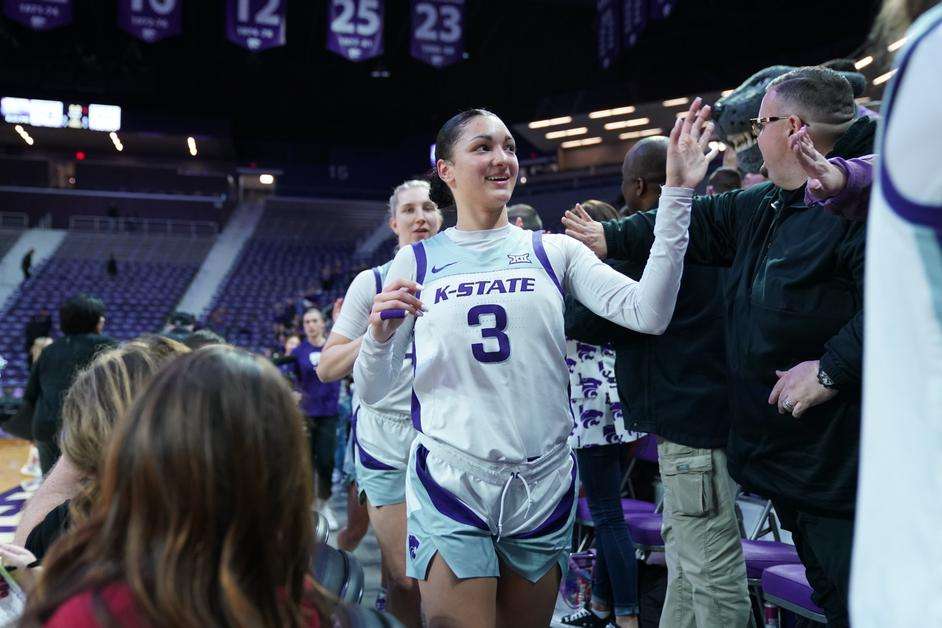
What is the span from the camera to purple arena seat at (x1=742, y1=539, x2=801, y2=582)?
3.03 meters

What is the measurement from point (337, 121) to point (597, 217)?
94.0 feet

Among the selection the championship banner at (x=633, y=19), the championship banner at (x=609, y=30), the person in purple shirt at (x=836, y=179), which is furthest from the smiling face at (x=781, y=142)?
the championship banner at (x=609, y=30)

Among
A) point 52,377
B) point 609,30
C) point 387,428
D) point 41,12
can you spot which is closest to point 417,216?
point 387,428

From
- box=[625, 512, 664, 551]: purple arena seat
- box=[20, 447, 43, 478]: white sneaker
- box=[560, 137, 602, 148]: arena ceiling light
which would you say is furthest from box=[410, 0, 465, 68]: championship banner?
box=[560, 137, 602, 148]: arena ceiling light

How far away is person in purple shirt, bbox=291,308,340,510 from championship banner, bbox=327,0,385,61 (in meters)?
7.60

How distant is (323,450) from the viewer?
6617 millimetres

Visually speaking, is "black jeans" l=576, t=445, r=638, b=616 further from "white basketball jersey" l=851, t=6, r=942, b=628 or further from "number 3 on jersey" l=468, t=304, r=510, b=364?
"white basketball jersey" l=851, t=6, r=942, b=628

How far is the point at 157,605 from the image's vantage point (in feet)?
3.77

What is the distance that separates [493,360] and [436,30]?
12.7 metres

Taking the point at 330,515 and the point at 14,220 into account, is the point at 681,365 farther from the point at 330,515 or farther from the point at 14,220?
the point at 14,220

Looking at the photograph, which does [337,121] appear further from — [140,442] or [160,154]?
[140,442]

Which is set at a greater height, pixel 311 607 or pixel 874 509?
pixel 874 509

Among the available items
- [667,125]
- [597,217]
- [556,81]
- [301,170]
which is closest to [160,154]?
[301,170]

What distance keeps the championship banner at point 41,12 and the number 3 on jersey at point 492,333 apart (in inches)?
548
